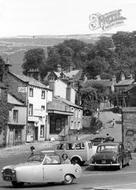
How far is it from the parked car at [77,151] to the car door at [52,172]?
11682 millimetres

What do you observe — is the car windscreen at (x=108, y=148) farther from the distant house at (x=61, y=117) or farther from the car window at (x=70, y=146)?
the distant house at (x=61, y=117)

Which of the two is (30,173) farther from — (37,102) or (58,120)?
(58,120)

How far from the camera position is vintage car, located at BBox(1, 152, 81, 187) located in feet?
67.3

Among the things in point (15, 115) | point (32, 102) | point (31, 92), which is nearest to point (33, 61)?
point (31, 92)

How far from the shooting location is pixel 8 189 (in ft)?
65.3

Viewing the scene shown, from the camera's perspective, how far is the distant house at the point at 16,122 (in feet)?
193

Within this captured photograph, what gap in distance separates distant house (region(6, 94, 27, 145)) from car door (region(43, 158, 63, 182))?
36.9 metres

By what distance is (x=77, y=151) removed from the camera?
33.5 m

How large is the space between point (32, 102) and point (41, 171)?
46.4 metres

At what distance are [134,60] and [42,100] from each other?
414 ft

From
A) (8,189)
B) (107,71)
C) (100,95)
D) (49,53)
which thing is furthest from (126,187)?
(49,53)

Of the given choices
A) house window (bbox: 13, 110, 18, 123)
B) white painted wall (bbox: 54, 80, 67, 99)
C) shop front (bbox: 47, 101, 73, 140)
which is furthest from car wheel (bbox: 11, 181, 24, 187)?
white painted wall (bbox: 54, 80, 67, 99)

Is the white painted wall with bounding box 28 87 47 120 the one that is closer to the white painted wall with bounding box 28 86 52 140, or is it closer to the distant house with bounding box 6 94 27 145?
the white painted wall with bounding box 28 86 52 140

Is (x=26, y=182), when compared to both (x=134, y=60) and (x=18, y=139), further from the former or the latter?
(x=134, y=60)
